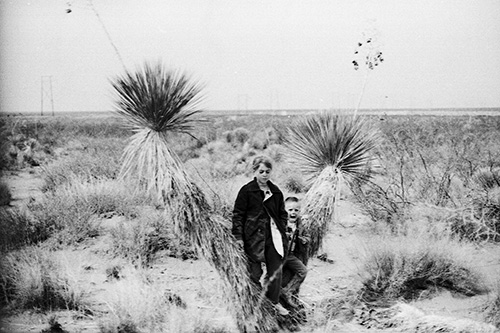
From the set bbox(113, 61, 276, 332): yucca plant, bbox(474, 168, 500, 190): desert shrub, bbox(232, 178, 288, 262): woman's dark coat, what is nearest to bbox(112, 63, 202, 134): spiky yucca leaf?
bbox(113, 61, 276, 332): yucca plant

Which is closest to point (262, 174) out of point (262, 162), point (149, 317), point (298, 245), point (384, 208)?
point (262, 162)

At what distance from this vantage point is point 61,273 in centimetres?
564

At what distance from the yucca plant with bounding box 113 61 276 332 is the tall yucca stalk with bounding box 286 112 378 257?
86cm

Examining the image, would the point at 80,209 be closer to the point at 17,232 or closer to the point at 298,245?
the point at 17,232

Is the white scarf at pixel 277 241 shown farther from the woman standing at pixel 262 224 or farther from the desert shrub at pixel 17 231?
the desert shrub at pixel 17 231

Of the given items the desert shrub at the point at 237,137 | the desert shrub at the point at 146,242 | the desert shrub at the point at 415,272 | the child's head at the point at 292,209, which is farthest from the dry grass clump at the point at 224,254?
the desert shrub at the point at 237,137

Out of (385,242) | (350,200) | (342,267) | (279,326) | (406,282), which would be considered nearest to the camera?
(279,326)

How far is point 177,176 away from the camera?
4273mm

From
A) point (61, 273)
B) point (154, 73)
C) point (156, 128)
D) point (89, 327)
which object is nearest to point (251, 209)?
point (156, 128)

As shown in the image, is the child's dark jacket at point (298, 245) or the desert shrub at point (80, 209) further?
the desert shrub at point (80, 209)

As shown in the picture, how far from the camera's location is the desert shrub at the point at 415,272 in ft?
17.5

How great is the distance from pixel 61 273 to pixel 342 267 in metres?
3.39

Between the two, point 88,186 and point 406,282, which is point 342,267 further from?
point 88,186

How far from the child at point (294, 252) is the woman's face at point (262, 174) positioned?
540mm
